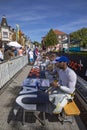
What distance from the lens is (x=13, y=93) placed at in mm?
9719

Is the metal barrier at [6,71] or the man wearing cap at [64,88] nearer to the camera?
the man wearing cap at [64,88]

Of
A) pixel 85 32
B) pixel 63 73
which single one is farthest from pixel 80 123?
pixel 85 32

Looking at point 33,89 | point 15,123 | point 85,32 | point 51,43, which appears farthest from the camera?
point 85,32

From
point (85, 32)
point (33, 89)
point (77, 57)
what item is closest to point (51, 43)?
point (85, 32)

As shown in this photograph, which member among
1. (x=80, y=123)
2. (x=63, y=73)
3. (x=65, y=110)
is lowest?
(x=80, y=123)

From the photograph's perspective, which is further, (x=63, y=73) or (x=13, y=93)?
(x=13, y=93)

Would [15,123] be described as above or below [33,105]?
below

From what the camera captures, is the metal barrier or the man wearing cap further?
the metal barrier

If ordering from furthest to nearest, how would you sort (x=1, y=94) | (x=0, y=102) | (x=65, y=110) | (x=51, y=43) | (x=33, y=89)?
(x=51, y=43) < (x=1, y=94) < (x=0, y=102) < (x=33, y=89) < (x=65, y=110)

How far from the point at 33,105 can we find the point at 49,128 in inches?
25.0

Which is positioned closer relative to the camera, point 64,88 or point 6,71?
point 64,88

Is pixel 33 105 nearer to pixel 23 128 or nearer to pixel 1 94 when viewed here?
pixel 23 128

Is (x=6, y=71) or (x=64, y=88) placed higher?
(x=64, y=88)

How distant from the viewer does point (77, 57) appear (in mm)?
11297
